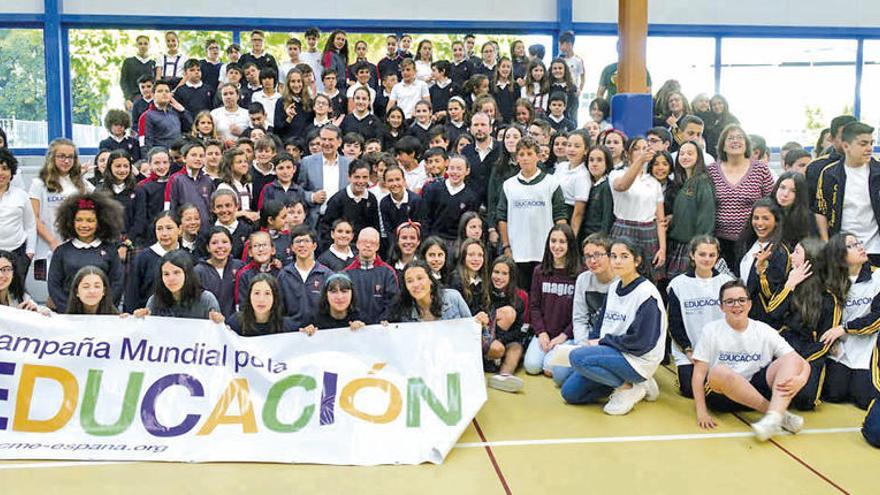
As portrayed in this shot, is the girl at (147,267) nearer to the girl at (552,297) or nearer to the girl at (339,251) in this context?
the girl at (339,251)

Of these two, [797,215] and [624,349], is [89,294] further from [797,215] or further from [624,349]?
[797,215]

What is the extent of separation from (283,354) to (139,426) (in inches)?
38.5

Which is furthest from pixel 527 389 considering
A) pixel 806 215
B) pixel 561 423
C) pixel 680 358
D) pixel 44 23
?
pixel 44 23

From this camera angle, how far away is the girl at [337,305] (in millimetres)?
5746

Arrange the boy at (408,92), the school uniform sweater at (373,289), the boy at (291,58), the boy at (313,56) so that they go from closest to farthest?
the school uniform sweater at (373,289), the boy at (408,92), the boy at (291,58), the boy at (313,56)

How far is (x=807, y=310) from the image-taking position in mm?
5949

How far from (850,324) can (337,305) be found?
12.2 ft

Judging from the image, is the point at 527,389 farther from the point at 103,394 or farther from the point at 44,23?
the point at 44,23

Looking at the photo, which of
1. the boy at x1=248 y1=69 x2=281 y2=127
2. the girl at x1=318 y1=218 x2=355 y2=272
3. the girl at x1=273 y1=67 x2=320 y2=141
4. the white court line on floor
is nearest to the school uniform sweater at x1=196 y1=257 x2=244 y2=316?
the girl at x1=318 y1=218 x2=355 y2=272

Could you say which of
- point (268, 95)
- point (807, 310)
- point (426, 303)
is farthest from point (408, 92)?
point (807, 310)

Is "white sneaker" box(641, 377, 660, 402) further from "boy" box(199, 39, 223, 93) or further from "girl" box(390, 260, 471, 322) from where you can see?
"boy" box(199, 39, 223, 93)

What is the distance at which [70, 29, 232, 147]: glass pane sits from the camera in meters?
14.2

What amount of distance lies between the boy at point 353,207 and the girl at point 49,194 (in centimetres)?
214

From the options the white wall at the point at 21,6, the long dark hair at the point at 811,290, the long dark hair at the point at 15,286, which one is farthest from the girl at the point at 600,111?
the white wall at the point at 21,6
